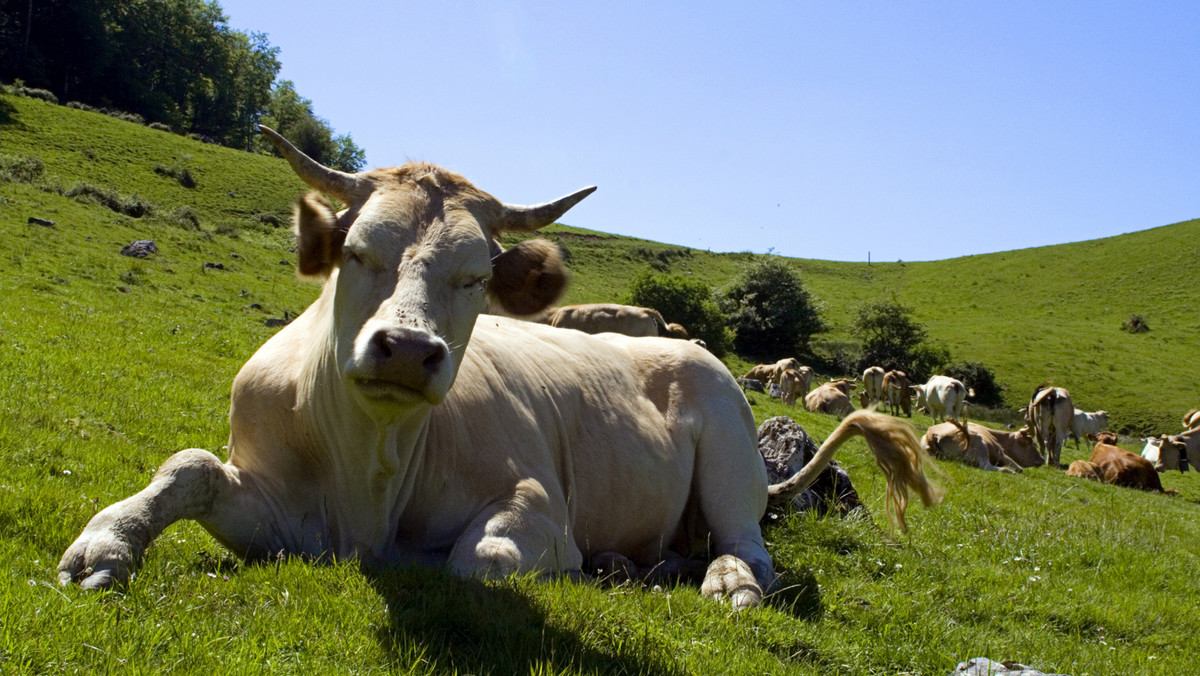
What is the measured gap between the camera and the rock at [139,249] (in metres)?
26.7

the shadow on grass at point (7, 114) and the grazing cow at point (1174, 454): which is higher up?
the shadow on grass at point (7, 114)

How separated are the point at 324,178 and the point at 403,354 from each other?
1306mm

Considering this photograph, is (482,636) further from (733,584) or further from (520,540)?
(733,584)

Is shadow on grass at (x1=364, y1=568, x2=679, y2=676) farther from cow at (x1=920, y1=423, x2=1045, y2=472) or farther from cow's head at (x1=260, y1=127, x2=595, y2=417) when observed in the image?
cow at (x1=920, y1=423, x2=1045, y2=472)

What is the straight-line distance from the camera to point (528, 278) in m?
4.64

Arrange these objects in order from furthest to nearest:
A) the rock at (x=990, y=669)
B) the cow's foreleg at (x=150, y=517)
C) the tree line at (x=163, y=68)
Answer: the tree line at (x=163, y=68)
the rock at (x=990, y=669)
the cow's foreleg at (x=150, y=517)

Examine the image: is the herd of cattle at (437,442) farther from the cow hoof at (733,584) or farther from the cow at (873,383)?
the cow at (873,383)

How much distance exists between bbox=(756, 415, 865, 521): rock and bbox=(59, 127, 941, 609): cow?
7.67 feet

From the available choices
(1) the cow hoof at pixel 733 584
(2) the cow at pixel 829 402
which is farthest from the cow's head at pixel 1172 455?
(1) the cow hoof at pixel 733 584

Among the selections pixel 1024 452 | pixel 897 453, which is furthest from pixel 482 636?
pixel 1024 452

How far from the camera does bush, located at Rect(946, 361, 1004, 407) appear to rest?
191 feet

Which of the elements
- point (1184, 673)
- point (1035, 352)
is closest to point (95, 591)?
point (1184, 673)

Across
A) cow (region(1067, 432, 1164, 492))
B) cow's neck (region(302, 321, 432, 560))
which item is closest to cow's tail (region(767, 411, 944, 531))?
cow's neck (region(302, 321, 432, 560))

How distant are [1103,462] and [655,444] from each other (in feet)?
68.2
